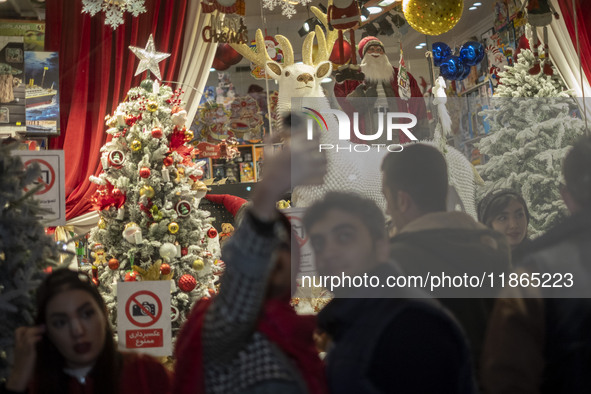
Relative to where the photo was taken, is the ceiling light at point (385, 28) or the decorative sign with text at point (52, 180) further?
the ceiling light at point (385, 28)

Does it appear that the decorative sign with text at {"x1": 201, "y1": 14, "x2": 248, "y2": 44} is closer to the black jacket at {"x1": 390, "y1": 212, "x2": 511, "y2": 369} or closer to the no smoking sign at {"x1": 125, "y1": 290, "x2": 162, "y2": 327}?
the no smoking sign at {"x1": 125, "y1": 290, "x2": 162, "y2": 327}

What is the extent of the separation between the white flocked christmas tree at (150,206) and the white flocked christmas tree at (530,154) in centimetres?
246

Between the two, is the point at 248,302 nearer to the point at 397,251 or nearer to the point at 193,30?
the point at 397,251

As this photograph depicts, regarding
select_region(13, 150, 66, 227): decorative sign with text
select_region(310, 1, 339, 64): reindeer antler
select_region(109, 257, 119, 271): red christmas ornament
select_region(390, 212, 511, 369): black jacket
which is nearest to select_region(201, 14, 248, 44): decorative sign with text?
select_region(310, 1, 339, 64): reindeer antler

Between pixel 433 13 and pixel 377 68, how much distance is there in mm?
383

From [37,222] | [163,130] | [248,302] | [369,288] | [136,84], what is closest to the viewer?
[248,302]

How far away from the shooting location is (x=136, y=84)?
4.85 m

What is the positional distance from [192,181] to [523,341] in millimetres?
3127

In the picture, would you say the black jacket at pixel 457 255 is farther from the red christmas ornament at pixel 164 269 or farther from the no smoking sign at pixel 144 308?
the red christmas ornament at pixel 164 269

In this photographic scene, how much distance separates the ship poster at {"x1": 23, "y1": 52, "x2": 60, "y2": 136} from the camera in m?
4.57

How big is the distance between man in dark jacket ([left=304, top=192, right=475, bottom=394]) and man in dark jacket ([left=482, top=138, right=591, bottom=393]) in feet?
0.49

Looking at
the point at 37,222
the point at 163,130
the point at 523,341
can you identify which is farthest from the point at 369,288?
the point at 163,130

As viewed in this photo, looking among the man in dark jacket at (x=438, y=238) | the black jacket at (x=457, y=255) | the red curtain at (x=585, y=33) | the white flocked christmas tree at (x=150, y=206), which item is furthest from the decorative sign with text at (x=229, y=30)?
the black jacket at (x=457, y=255)

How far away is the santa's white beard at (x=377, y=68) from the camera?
10.6 ft
